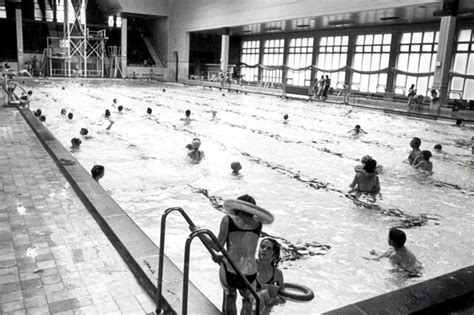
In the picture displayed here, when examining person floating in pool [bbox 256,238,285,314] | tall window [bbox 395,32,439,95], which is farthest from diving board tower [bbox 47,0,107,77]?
person floating in pool [bbox 256,238,285,314]

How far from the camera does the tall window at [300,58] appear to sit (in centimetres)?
3438

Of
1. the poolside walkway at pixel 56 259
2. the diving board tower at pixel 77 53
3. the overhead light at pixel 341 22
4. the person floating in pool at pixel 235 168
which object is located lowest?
the person floating in pool at pixel 235 168

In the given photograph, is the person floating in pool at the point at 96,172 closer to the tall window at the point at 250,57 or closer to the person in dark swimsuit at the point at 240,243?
the person in dark swimsuit at the point at 240,243

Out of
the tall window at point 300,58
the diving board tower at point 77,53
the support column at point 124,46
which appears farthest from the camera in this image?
the support column at point 124,46

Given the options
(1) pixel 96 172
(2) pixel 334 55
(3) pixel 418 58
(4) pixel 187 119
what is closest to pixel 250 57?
(2) pixel 334 55

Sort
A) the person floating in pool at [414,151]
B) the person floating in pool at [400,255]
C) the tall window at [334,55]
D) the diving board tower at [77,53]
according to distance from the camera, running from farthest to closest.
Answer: the diving board tower at [77,53], the tall window at [334,55], the person floating in pool at [414,151], the person floating in pool at [400,255]

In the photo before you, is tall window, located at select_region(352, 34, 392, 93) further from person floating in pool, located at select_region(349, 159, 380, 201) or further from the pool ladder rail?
the pool ladder rail

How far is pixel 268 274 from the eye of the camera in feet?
11.6

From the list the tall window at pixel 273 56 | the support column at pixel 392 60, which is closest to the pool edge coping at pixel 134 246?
the support column at pixel 392 60

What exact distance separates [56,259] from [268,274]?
6.02ft

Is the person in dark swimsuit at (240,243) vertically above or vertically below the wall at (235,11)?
below

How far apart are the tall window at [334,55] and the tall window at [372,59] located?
3.70ft

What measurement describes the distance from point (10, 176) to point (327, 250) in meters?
4.51

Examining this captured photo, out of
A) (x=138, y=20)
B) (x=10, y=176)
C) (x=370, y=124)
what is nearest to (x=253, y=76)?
(x=138, y=20)
